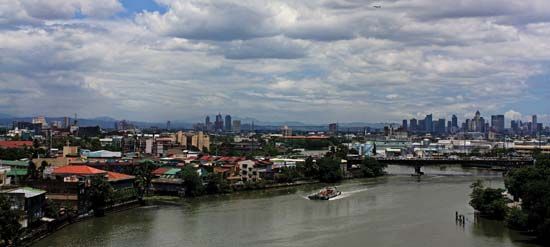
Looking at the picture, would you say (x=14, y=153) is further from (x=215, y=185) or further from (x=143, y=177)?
(x=215, y=185)

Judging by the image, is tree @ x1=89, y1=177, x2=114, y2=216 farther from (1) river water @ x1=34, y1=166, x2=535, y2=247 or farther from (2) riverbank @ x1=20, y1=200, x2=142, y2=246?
(1) river water @ x1=34, y1=166, x2=535, y2=247

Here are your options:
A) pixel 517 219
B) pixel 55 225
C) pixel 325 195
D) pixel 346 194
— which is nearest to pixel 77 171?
pixel 55 225

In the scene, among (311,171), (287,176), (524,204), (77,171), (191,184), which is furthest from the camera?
(311,171)

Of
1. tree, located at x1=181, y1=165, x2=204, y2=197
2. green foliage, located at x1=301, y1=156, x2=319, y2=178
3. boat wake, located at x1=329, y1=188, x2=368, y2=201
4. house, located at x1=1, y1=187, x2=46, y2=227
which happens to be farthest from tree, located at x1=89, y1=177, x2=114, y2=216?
green foliage, located at x1=301, y1=156, x2=319, y2=178

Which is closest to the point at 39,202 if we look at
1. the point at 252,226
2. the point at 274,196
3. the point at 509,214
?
the point at 252,226

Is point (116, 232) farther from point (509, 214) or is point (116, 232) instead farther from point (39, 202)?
point (509, 214)

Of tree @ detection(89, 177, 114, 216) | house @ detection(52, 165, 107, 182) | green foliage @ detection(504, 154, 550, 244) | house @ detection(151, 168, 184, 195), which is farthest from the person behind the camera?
house @ detection(151, 168, 184, 195)
